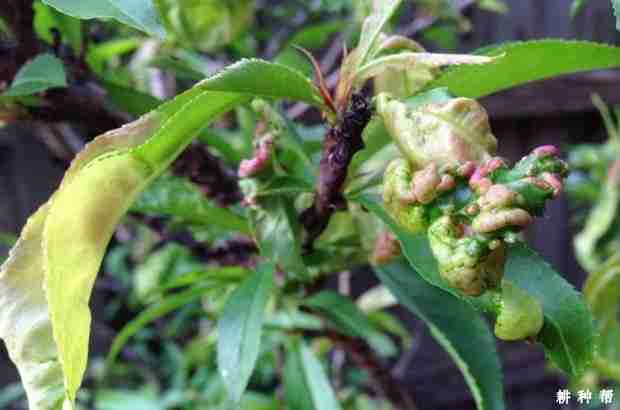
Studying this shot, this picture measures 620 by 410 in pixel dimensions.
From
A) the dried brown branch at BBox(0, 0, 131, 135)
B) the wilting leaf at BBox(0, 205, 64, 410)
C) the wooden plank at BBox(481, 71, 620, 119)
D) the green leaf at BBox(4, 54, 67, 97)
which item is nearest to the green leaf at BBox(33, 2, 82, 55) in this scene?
the dried brown branch at BBox(0, 0, 131, 135)

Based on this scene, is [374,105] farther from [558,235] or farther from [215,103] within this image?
[558,235]

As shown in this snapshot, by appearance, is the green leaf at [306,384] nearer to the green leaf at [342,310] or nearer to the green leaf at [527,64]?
the green leaf at [342,310]

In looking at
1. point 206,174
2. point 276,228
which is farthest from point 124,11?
point 206,174

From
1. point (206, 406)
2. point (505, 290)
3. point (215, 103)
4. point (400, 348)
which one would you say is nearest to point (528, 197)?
point (505, 290)

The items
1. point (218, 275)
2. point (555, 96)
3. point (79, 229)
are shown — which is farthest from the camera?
point (555, 96)

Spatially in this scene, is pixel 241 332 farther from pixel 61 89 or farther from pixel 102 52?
pixel 102 52
